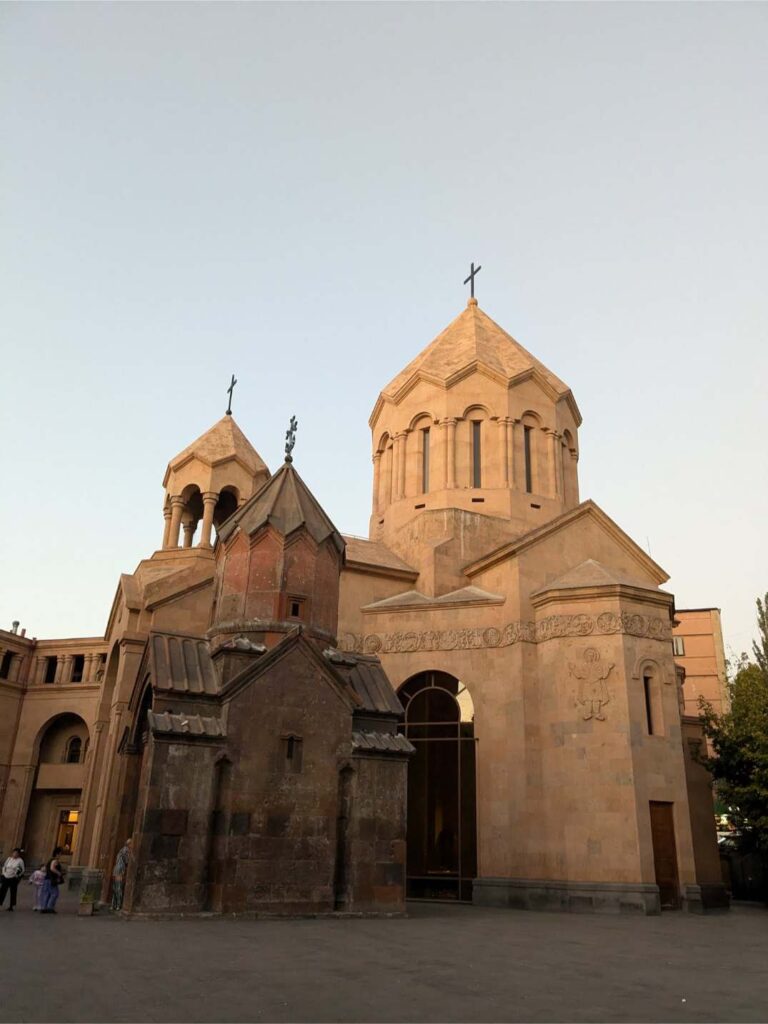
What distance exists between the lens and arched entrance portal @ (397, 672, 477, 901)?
16.8 meters

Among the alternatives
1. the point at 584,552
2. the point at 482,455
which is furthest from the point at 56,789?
the point at 584,552

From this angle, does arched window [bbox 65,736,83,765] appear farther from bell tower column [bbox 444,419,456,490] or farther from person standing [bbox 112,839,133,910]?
person standing [bbox 112,839,133,910]

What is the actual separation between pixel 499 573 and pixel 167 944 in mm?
11901

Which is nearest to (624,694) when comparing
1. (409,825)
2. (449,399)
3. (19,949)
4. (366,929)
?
(409,825)

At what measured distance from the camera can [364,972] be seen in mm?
6801

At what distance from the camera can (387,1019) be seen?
5.14 m

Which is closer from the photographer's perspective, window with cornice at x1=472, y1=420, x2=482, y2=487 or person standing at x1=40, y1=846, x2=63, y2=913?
person standing at x1=40, y1=846, x2=63, y2=913

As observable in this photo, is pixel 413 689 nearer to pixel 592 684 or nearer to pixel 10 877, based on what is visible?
pixel 592 684

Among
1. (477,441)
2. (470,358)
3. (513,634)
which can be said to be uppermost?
(470,358)

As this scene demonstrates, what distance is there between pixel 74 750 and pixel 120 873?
71.2 ft

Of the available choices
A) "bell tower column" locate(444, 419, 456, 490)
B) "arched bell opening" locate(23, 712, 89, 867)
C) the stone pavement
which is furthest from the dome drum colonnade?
"arched bell opening" locate(23, 712, 89, 867)

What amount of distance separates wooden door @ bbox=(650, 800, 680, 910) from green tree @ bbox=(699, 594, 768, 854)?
236 cm

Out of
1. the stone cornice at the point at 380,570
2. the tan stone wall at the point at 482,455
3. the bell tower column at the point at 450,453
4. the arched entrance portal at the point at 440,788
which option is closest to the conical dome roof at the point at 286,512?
the stone cornice at the point at 380,570

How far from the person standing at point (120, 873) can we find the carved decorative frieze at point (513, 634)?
7784mm
